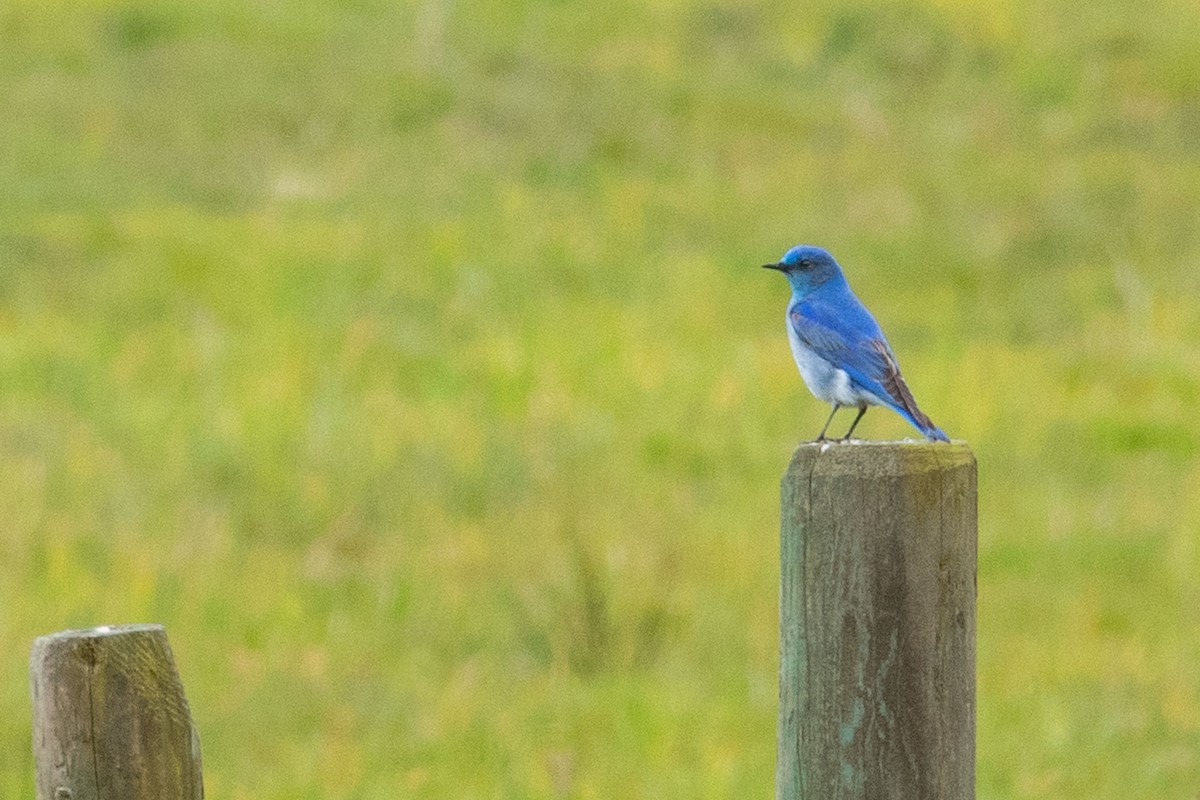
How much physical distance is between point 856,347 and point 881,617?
1.69 m

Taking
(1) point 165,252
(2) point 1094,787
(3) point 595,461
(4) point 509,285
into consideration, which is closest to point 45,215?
(1) point 165,252

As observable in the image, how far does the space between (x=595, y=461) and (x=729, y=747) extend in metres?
3.61

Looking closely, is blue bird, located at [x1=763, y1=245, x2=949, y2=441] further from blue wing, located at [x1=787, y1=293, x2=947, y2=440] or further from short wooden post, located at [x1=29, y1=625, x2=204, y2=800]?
short wooden post, located at [x1=29, y1=625, x2=204, y2=800]

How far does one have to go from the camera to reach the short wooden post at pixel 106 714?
2.62 meters

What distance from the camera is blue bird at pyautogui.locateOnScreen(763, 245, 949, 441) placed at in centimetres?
432

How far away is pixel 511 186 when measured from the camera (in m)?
15.0

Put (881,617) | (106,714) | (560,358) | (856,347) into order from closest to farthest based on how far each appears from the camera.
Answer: (106,714), (881,617), (856,347), (560,358)

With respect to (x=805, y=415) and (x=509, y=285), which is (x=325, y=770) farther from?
(x=509, y=285)

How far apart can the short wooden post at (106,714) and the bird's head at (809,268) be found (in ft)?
7.90

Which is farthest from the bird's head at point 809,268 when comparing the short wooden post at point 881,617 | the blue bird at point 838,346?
the short wooden post at point 881,617

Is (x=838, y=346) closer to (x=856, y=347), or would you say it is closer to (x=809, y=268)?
(x=856, y=347)

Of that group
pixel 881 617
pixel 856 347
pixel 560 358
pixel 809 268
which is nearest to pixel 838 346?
pixel 856 347

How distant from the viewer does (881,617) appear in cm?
274

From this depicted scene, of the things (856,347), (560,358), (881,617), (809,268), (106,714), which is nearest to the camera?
(106,714)
